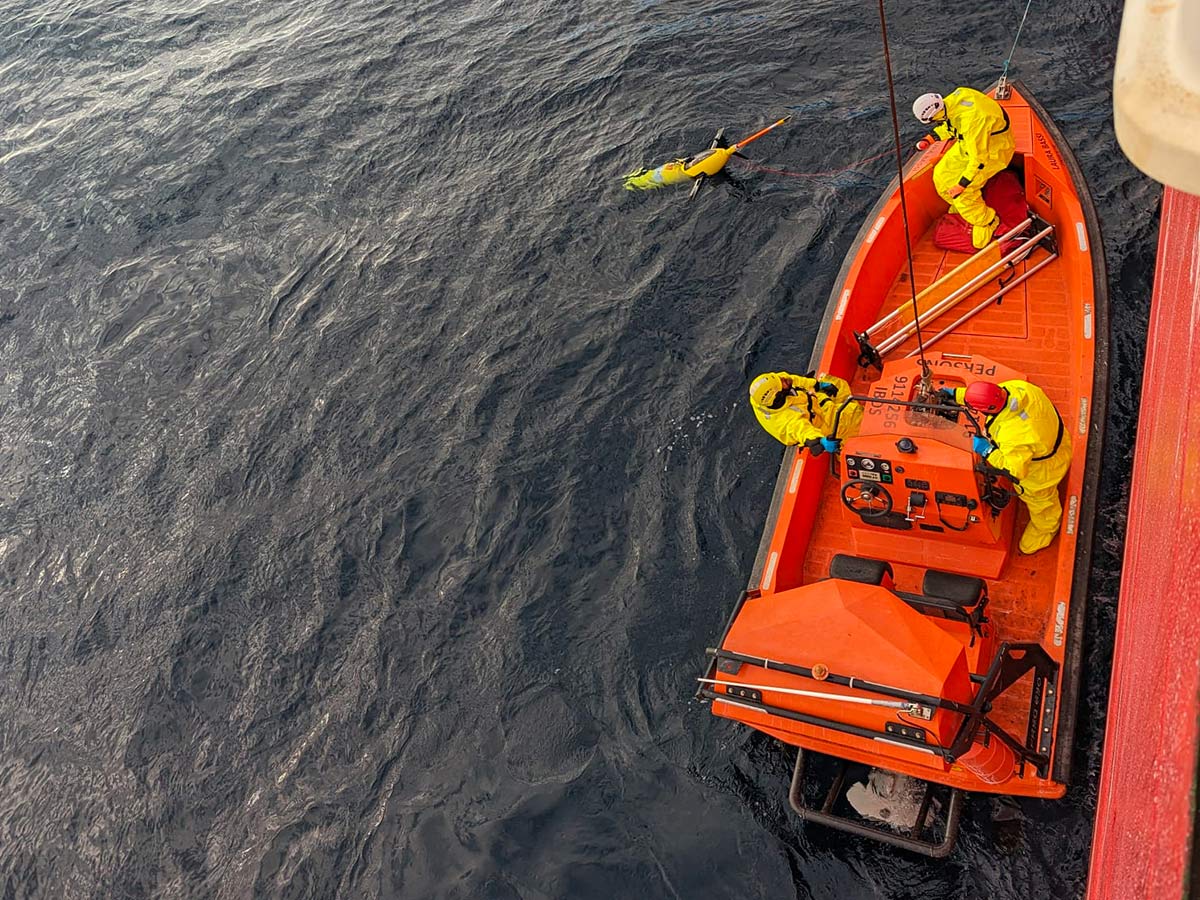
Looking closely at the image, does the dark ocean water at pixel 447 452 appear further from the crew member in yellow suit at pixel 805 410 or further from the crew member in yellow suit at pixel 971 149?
the crew member in yellow suit at pixel 971 149

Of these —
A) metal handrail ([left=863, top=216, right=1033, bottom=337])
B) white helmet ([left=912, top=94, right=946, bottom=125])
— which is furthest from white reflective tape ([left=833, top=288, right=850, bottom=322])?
white helmet ([left=912, top=94, right=946, bottom=125])

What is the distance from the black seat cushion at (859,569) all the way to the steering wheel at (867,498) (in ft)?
1.30

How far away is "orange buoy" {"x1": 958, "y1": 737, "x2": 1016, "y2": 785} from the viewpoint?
569 centimetres

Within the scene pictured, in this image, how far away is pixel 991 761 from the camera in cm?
573

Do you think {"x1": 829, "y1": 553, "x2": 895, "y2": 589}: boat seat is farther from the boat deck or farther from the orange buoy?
the orange buoy

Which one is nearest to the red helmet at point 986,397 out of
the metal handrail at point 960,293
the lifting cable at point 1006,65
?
the metal handrail at point 960,293

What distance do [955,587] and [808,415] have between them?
5.94 feet

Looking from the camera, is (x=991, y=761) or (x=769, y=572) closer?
(x=991, y=761)

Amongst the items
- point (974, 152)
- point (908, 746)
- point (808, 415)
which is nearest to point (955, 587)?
point (908, 746)

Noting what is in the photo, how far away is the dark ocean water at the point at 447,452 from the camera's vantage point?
7.27 m

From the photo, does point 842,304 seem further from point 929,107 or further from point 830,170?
point 830,170

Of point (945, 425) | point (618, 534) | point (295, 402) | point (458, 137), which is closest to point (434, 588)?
point (618, 534)

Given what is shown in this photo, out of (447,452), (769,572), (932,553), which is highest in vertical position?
(769,572)

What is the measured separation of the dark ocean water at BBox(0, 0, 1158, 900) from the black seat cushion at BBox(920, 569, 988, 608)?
121 centimetres
